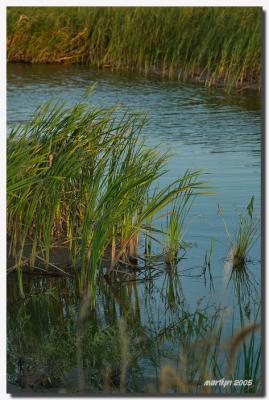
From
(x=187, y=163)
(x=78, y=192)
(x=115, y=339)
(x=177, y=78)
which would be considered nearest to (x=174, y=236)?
(x=78, y=192)

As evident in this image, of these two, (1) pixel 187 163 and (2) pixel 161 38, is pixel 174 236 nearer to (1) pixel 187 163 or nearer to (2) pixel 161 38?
(1) pixel 187 163

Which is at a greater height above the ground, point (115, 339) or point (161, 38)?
point (161, 38)

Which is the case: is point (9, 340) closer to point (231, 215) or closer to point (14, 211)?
point (14, 211)

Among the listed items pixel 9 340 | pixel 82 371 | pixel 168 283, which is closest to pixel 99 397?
pixel 82 371

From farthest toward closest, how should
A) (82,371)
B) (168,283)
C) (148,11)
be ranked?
(148,11) < (168,283) < (82,371)

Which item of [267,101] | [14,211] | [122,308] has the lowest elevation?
[122,308]

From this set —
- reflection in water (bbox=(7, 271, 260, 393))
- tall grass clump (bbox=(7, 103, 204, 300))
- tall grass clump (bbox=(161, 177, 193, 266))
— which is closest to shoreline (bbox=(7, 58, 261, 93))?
tall grass clump (bbox=(161, 177, 193, 266))

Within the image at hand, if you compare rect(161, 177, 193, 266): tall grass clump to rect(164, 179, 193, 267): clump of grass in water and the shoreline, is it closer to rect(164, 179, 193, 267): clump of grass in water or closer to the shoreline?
rect(164, 179, 193, 267): clump of grass in water

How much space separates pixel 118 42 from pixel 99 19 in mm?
829

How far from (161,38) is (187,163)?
5143 millimetres

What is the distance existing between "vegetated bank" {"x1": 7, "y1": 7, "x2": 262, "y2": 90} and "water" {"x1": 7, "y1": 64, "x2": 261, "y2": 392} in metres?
0.32

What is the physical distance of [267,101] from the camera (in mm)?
4145

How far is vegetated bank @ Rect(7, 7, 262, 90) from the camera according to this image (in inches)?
481

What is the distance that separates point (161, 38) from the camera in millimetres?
12883
